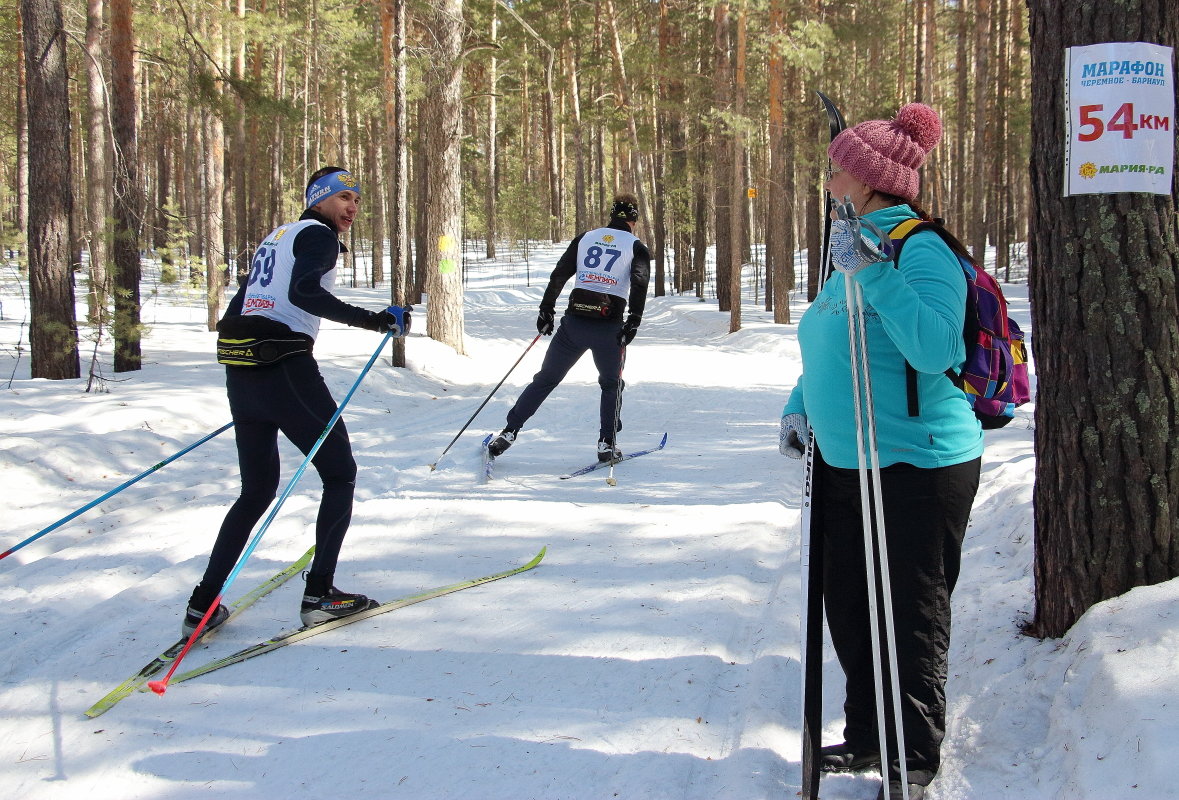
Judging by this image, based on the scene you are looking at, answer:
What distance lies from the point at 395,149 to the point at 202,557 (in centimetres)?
873

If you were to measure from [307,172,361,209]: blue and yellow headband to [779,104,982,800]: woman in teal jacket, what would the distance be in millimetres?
2350

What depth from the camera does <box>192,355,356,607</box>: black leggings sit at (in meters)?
3.78

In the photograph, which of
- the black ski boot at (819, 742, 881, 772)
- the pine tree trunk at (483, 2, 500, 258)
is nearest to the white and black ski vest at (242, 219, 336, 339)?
the black ski boot at (819, 742, 881, 772)

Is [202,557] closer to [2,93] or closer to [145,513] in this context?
[145,513]

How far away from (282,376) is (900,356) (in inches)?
103

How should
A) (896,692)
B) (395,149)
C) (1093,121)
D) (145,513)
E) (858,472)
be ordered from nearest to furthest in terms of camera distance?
(896,692) < (858,472) < (1093,121) < (145,513) < (395,149)

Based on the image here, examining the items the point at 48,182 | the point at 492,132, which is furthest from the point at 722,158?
the point at 492,132

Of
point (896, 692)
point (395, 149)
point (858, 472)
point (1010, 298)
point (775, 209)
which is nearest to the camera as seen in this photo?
point (896, 692)

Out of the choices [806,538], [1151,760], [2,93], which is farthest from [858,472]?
[2,93]

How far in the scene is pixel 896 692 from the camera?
7.87 feet

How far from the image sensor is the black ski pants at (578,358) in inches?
272

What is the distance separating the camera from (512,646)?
384cm

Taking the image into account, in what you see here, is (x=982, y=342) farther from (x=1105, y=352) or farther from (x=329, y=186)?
(x=329, y=186)

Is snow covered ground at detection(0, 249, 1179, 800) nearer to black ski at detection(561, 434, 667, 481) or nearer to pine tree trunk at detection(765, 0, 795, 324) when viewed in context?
black ski at detection(561, 434, 667, 481)
